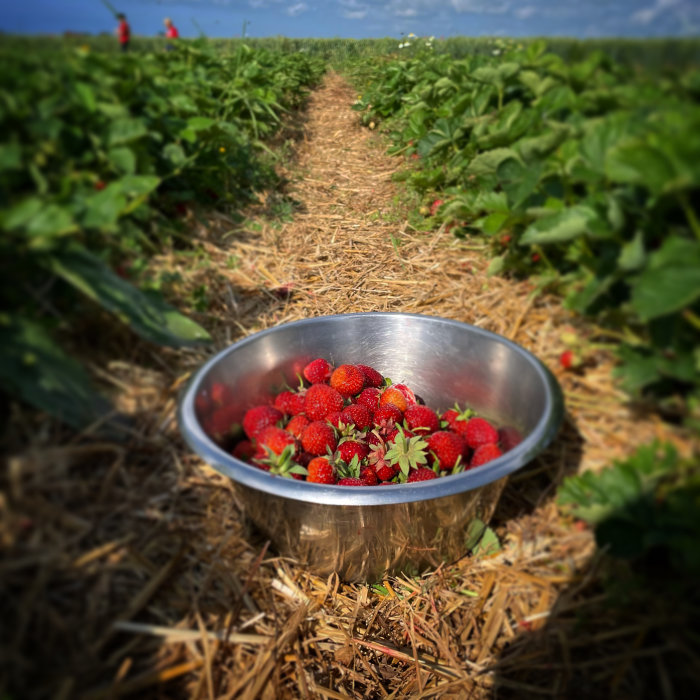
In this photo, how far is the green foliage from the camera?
0.92 m

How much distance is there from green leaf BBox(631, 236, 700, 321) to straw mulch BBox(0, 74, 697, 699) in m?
0.24

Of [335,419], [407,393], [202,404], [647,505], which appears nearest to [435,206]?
[407,393]

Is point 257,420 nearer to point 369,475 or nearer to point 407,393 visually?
point 369,475

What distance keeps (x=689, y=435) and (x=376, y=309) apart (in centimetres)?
138

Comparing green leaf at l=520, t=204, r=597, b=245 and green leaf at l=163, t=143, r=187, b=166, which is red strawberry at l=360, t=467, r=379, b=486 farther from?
green leaf at l=163, t=143, r=187, b=166

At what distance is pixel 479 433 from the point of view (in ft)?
5.55

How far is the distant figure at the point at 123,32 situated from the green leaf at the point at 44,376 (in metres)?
0.81

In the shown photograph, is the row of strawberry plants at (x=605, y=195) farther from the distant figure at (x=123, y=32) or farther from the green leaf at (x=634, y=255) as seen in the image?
the distant figure at (x=123, y=32)

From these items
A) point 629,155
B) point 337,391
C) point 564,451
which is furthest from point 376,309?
point 629,155

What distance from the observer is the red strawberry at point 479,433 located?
1.67 m

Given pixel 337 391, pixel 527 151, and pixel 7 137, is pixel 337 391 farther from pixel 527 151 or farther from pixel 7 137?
pixel 7 137

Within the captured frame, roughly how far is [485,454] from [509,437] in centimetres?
9

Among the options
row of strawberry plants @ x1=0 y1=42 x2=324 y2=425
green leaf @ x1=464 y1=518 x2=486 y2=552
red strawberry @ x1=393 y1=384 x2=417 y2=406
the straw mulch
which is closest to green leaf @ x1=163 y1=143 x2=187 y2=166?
row of strawberry plants @ x1=0 y1=42 x2=324 y2=425

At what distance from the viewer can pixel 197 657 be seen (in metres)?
1.17
